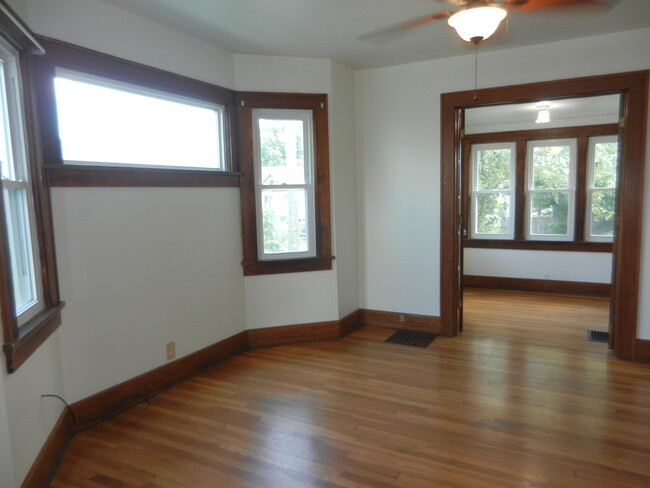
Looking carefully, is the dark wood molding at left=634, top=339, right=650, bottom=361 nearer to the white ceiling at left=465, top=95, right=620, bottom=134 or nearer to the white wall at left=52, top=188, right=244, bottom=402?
the white ceiling at left=465, top=95, right=620, bottom=134

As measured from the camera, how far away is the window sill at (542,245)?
5988 millimetres

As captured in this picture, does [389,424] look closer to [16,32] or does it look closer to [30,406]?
[30,406]

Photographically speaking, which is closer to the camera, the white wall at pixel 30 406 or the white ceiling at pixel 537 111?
the white wall at pixel 30 406

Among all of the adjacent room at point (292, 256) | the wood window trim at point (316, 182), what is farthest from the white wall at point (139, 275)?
the wood window trim at point (316, 182)

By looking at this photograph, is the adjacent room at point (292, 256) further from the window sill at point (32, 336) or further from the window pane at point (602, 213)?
the window pane at point (602, 213)

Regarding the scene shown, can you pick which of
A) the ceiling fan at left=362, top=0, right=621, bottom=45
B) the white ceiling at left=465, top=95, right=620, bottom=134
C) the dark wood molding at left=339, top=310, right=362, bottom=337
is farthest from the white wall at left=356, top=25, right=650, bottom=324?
the white ceiling at left=465, top=95, right=620, bottom=134

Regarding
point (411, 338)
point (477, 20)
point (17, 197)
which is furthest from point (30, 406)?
point (411, 338)

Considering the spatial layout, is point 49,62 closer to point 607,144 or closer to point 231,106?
point 231,106

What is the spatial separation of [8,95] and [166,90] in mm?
1190

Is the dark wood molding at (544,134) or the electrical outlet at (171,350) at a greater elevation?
the dark wood molding at (544,134)

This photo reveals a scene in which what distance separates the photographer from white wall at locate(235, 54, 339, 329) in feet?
12.7

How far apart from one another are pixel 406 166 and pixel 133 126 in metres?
2.56

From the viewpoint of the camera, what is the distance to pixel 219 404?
297 centimetres

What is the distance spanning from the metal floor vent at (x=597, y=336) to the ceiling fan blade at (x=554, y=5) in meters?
2.86
